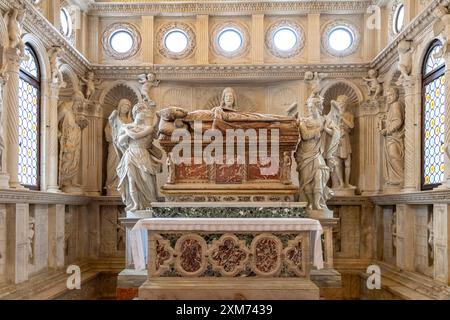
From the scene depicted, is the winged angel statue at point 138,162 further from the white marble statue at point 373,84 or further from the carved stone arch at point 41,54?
the white marble statue at point 373,84

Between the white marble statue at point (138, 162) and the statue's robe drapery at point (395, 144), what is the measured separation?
429 cm

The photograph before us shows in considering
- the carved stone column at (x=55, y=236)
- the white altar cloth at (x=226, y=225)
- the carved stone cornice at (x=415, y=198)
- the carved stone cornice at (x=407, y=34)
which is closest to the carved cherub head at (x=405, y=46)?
the carved stone cornice at (x=407, y=34)

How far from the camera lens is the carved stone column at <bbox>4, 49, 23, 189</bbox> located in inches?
324

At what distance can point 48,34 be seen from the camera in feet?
32.0

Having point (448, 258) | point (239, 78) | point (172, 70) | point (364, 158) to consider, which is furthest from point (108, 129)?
point (448, 258)

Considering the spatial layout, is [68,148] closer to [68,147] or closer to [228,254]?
[68,147]

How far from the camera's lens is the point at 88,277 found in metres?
10.6

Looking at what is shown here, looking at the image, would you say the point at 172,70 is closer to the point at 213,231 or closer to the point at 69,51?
the point at 69,51

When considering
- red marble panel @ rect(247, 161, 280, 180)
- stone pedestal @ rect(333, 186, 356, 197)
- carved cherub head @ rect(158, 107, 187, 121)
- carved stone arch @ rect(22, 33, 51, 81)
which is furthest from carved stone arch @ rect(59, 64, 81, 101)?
stone pedestal @ rect(333, 186, 356, 197)

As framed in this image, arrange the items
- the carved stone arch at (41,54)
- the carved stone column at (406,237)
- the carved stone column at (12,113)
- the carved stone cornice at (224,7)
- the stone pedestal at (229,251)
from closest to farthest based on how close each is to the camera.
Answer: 1. the stone pedestal at (229,251)
2. the carved stone column at (12,113)
3. the carved stone arch at (41,54)
4. the carved stone column at (406,237)
5. the carved stone cornice at (224,7)

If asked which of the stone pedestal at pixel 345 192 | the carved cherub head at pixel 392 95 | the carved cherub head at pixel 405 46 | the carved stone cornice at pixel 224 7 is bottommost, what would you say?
the stone pedestal at pixel 345 192

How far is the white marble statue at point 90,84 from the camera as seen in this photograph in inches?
469

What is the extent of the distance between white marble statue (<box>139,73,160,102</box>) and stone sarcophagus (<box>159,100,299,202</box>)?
346 centimetres

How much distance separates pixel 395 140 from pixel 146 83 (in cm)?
519
